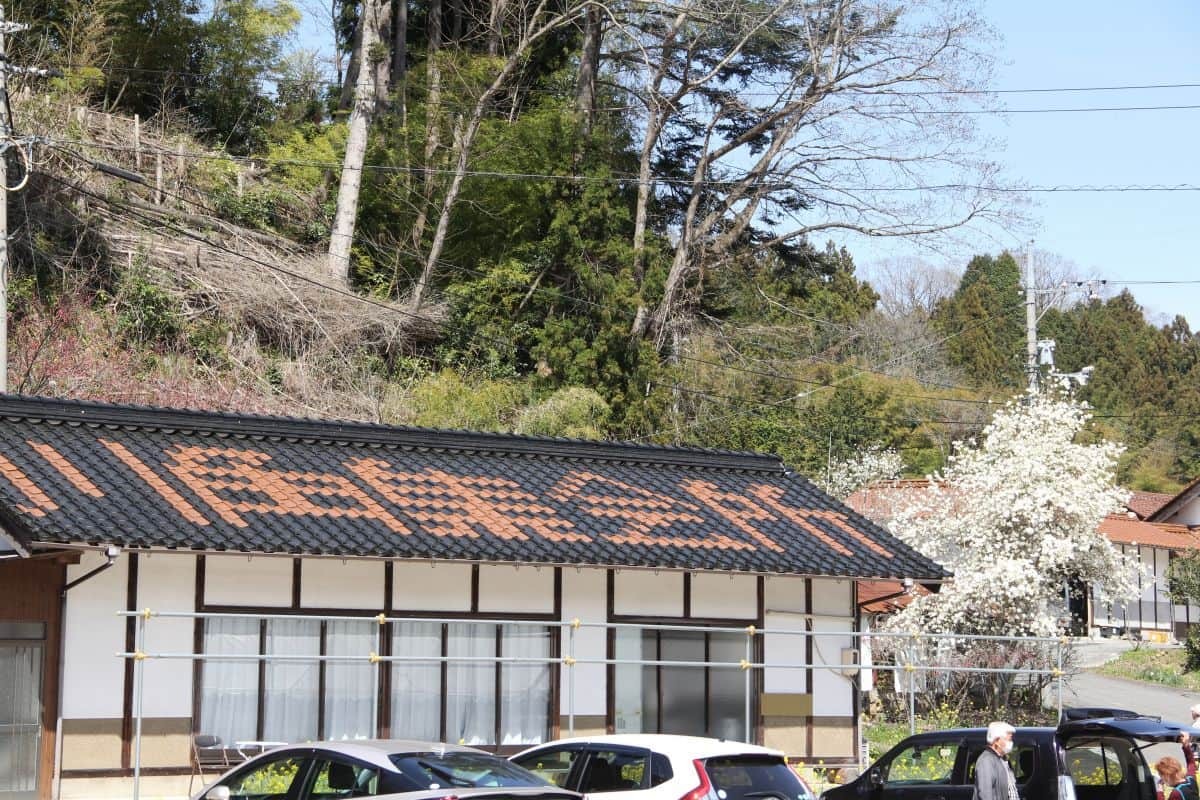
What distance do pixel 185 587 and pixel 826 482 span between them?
107ft

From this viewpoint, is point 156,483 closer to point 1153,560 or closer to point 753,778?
point 753,778

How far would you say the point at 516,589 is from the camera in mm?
17625

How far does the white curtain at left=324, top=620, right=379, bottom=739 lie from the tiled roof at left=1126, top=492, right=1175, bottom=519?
42.4 meters

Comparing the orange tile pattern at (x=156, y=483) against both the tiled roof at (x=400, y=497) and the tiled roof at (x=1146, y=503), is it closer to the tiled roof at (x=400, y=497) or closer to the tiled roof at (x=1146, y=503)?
the tiled roof at (x=400, y=497)

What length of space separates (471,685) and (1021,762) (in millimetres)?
6948

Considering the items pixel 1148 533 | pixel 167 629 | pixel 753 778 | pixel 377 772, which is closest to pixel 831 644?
pixel 753 778

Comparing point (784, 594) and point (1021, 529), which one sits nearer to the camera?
point (784, 594)

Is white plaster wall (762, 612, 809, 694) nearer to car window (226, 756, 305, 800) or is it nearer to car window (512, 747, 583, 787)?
car window (512, 747, 583, 787)

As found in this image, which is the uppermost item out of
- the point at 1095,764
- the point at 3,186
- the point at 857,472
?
the point at 3,186

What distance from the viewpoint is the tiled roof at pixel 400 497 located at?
15.4m

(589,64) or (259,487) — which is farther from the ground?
(589,64)

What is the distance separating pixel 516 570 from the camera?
57.8 ft

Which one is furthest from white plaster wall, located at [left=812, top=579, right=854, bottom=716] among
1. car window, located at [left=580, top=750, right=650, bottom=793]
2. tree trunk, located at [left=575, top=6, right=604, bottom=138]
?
tree trunk, located at [left=575, top=6, right=604, bottom=138]

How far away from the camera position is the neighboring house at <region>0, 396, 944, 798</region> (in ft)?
49.0
